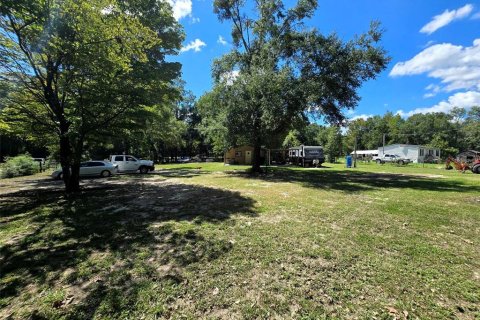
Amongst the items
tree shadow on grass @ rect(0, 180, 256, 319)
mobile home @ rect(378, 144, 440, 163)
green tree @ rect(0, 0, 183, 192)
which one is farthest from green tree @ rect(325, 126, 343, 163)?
tree shadow on grass @ rect(0, 180, 256, 319)

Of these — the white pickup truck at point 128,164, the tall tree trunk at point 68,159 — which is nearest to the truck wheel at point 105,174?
the white pickup truck at point 128,164

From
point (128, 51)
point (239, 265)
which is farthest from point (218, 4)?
point (239, 265)

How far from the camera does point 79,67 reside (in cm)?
816

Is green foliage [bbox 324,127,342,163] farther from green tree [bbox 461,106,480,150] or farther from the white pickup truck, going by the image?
green tree [bbox 461,106,480,150]

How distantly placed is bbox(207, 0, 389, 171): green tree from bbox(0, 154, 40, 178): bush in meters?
15.6

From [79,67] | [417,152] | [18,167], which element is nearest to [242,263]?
[79,67]

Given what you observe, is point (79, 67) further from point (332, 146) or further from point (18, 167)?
point (332, 146)

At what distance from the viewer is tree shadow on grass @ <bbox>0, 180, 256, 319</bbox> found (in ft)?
9.71

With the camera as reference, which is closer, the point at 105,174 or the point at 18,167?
the point at 105,174

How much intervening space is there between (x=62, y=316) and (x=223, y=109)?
47.8 ft

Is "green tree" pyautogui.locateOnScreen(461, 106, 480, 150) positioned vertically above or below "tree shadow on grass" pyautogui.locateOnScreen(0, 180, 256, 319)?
above

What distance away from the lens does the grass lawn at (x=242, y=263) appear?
9.39 feet

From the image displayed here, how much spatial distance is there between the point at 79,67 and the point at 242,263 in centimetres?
849

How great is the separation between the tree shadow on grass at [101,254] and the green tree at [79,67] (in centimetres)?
348
